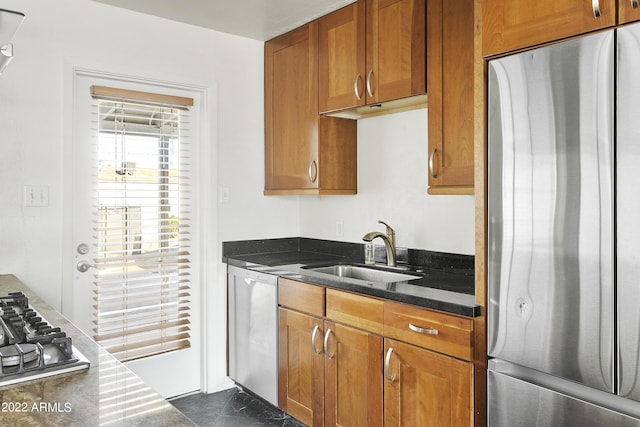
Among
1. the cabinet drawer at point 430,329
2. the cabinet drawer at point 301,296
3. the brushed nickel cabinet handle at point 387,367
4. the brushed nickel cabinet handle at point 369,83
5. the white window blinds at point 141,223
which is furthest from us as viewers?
the white window blinds at point 141,223

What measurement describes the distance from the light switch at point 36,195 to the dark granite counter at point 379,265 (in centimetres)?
108

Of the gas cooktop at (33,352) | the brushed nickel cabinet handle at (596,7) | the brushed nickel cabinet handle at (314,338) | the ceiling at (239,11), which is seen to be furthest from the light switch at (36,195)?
the brushed nickel cabinet handle at (596,7)

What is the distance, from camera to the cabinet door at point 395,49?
2.37 metres

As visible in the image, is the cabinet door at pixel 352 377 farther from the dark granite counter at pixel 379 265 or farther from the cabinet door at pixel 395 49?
the cabinet door at pixel 395 49

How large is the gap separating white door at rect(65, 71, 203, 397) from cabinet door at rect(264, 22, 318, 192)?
0.49m

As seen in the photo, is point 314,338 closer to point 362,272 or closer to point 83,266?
point 362,272

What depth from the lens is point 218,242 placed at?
325cm

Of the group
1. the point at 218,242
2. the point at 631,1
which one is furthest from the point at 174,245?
→ the point at 631,1

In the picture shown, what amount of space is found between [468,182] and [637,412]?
3.53ft

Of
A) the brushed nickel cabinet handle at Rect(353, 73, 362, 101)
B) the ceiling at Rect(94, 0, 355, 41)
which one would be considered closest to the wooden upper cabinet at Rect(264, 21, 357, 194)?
the ceiling at Rect(94, 0, 355, 41)

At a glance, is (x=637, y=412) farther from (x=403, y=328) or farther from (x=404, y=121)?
(x=404, y=121)

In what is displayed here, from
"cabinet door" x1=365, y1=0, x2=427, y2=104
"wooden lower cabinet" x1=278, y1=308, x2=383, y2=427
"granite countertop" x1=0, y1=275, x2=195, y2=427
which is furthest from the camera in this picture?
"cabinet door" x1=365, y1=0, x2=427, y2=104

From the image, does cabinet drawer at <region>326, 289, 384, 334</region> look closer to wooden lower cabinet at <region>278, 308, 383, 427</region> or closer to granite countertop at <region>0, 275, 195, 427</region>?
wooden lower cabinet at <region>278, 308, 383, 427</region>

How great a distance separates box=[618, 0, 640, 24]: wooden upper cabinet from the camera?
1.38 metres
